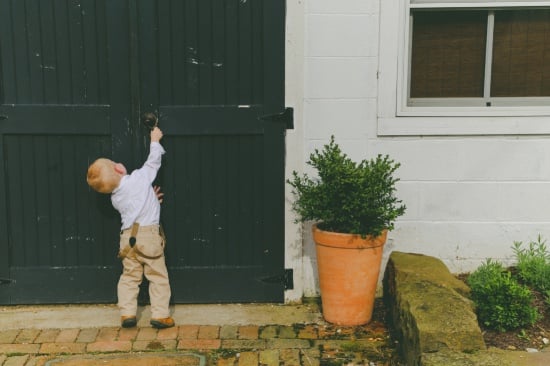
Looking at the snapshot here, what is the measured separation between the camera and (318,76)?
4.67 m

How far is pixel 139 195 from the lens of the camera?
14.3 ft

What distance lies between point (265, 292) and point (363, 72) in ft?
5.58

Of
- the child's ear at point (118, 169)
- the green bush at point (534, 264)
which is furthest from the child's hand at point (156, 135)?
the green bush at point (534, 264)

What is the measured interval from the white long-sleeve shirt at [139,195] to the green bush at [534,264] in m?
2.49

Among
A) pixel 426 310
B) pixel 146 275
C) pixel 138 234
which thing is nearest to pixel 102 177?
pixel 138 234

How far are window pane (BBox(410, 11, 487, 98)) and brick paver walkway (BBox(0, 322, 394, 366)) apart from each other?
1.74 m

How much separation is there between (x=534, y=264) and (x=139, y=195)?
2.67 meters

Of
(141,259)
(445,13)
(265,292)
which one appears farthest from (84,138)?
(445,13)

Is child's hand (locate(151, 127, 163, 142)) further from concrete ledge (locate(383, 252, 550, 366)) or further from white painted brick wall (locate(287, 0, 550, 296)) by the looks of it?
concrete ledge (locate(383, 252, 550, 366))

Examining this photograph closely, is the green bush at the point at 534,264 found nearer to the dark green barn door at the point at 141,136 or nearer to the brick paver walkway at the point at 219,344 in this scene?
the brick paver walkway at the point at 219,344

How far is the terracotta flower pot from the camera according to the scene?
4320 millimetres

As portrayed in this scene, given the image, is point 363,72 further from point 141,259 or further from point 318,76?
point 141,259

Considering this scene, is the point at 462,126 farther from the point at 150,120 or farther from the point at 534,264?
the point at 150,120

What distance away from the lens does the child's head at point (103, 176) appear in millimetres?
4289
